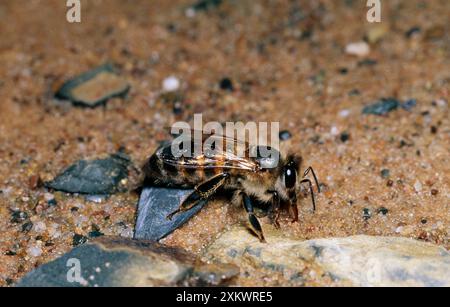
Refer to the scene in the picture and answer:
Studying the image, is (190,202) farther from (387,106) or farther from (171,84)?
(387,106)

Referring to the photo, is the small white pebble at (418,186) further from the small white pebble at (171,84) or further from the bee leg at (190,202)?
the small white pebble at (171,84)

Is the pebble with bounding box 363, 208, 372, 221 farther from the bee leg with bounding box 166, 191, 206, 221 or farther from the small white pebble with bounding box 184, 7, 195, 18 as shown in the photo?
the small white pebble with bounding box 184, 7, 195, 18

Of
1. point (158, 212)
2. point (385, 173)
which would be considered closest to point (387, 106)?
point (385, 173)

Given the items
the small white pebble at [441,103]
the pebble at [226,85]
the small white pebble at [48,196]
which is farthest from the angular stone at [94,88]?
the small white pebble at [441,103]

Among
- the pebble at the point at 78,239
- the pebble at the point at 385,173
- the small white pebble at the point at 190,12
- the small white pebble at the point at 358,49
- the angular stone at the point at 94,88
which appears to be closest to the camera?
the pebble at the point at 78,239

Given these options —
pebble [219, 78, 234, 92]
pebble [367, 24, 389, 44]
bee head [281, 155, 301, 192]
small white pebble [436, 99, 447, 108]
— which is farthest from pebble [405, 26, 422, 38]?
bee head [281, 155, 301, 192]

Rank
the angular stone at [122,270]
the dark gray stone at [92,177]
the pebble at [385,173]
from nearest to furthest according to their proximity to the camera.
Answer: the angular stone at [122,270], the dark gray stone at [92,177], the pebble at [385,173]
